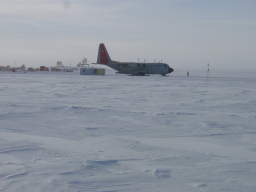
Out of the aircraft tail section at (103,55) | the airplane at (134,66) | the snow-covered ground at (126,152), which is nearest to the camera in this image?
the snow-covered ground at (126,152)

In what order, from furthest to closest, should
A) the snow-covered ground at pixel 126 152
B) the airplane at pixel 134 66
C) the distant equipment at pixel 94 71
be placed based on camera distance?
1. the distant equipment at pixel 94 71
2. the airplane at pixel 134 66
3. the snow-covered ground at pixel 126 152

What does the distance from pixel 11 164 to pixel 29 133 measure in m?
2.16

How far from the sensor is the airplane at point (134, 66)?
138 feet

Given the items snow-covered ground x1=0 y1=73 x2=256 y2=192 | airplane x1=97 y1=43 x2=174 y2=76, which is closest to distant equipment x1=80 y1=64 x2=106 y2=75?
airplane x1=97 y1=43 x2=174 y2=76

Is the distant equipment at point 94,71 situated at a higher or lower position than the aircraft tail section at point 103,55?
lower

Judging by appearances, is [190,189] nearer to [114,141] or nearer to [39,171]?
[39,171]

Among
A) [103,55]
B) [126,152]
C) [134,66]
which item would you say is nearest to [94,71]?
[103,55]

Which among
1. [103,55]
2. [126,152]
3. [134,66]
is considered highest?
[103,55]

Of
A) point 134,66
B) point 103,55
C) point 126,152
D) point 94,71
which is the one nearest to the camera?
point 126,152

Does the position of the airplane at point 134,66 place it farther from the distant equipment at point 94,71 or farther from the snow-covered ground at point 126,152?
the snow-covered ground at point 126,152

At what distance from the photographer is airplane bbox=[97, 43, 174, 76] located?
138 ft

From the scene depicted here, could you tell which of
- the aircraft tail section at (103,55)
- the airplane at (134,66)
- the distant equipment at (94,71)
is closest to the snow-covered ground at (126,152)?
the airplane at (134,66)

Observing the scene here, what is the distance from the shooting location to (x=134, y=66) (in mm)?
43312

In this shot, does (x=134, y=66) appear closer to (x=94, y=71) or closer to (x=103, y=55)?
(x=103, y=55)
